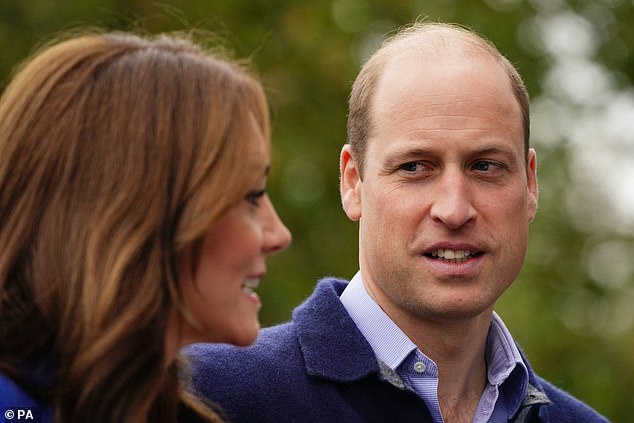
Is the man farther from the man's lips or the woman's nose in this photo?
the woman's nose

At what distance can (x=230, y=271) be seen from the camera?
119 inches

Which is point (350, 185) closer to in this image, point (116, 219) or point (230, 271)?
point (230, 271)

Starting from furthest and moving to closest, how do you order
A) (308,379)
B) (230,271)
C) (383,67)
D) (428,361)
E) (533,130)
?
(533,130) < (383,67) < (428,361) < (308,379) < (230,271)

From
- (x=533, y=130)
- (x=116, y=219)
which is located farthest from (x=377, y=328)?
(x=533, y=130)

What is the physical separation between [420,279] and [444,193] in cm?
26

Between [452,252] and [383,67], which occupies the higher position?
[383,67]

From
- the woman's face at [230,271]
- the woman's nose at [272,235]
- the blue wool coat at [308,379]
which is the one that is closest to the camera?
the woman's face at [230,271]

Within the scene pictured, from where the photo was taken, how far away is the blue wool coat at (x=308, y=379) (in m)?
3.60

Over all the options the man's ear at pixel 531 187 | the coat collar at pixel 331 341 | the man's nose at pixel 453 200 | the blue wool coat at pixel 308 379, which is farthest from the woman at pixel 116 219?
the man's ear at pixel 531 187

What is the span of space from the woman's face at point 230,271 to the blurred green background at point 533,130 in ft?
13.6

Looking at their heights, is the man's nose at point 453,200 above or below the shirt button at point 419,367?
above

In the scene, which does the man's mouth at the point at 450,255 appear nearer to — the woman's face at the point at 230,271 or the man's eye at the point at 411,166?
the man's eye at the point at 411,166

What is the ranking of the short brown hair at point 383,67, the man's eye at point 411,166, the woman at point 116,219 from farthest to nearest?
the short brown hair at point 383,67 < the man's eye at point 411,166 < the woman at point 116,219

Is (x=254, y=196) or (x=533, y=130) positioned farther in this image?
(x=533, y=130)
